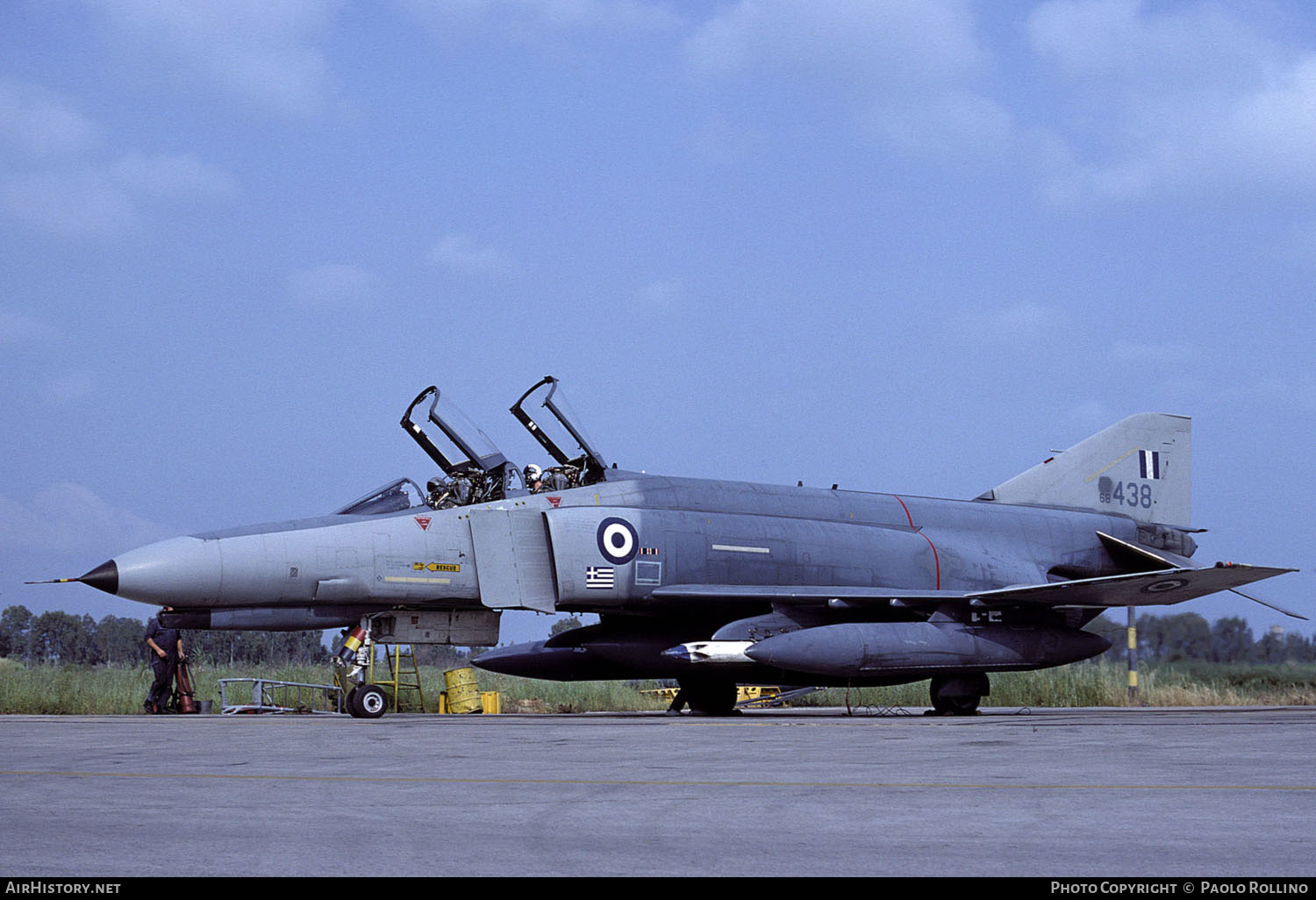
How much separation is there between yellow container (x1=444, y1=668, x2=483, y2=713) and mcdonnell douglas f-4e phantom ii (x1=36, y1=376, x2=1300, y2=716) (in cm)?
100

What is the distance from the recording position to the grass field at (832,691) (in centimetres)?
1902

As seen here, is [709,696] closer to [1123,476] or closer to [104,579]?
[104,579]

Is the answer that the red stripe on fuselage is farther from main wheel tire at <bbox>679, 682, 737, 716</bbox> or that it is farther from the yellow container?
the yellow container

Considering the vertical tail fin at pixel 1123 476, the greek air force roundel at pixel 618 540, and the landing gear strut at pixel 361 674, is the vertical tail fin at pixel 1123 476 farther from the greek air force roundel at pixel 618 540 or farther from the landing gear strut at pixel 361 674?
the landing gear strut at pixel 361 674

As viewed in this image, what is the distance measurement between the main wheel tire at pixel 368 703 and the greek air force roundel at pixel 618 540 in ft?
10.3

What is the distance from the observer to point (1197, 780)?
6.88 m

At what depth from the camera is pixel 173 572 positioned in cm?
1404

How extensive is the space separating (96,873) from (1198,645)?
63.4ft

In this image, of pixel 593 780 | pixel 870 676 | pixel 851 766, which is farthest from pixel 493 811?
pixel 870 676

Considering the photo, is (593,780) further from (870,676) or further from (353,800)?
(870,676)

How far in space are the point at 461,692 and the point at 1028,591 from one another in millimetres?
7678

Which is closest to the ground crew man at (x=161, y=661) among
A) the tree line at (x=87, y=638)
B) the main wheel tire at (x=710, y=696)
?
the main wheel tire at (x=710, y=696)

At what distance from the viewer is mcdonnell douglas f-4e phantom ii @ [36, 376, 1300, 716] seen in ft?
48.8

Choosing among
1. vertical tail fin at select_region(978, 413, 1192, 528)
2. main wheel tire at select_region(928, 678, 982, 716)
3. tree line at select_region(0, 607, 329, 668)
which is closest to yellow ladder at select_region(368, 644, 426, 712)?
main wheel tire at select_region(928, 678, 982, 716)
